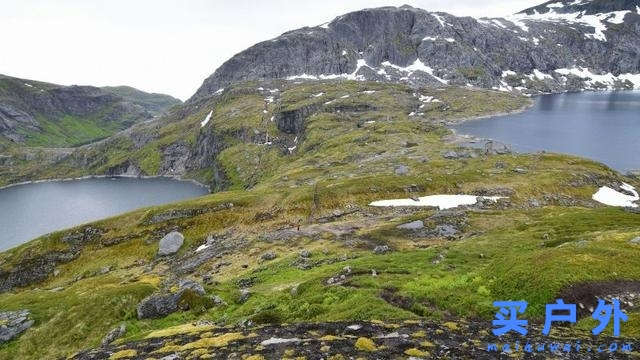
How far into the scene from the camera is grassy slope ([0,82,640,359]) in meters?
27.0

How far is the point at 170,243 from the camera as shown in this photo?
8225 centimetres

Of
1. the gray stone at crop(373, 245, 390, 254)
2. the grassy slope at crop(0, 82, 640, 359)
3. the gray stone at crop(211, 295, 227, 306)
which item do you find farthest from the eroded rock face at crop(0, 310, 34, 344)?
the gray stone at crop(373, 245, 390, 254)

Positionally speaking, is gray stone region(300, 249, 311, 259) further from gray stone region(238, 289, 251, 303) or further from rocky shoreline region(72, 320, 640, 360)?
rocky shoreline region(72, 320, 640, 360)

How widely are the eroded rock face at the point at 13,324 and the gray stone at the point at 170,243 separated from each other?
33.1m

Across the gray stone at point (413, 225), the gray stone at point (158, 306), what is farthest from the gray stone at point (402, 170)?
the gray stone at point (158, 306)

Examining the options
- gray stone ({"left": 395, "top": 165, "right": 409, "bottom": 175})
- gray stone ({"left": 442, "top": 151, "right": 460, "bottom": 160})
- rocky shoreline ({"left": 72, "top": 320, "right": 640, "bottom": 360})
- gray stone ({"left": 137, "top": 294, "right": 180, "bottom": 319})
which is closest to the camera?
Result: rocky shoreline ({"left": 72, "top": 320, "right": 640, "bottom": 360})

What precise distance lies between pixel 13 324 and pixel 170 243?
37310 millimetres

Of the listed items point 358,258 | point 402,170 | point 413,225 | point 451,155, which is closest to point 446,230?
point 413,225

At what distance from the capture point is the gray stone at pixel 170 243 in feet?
265

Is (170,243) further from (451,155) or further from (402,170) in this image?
(451,155)

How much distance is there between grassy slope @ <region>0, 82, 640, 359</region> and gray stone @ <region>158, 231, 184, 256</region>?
1785 mm

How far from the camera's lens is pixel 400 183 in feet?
313

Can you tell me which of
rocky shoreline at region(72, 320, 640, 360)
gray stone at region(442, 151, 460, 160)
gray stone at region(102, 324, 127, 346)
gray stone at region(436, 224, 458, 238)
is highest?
rocky shoreline at region(72, 320, 640, 360)

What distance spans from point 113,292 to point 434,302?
30.7 meters
